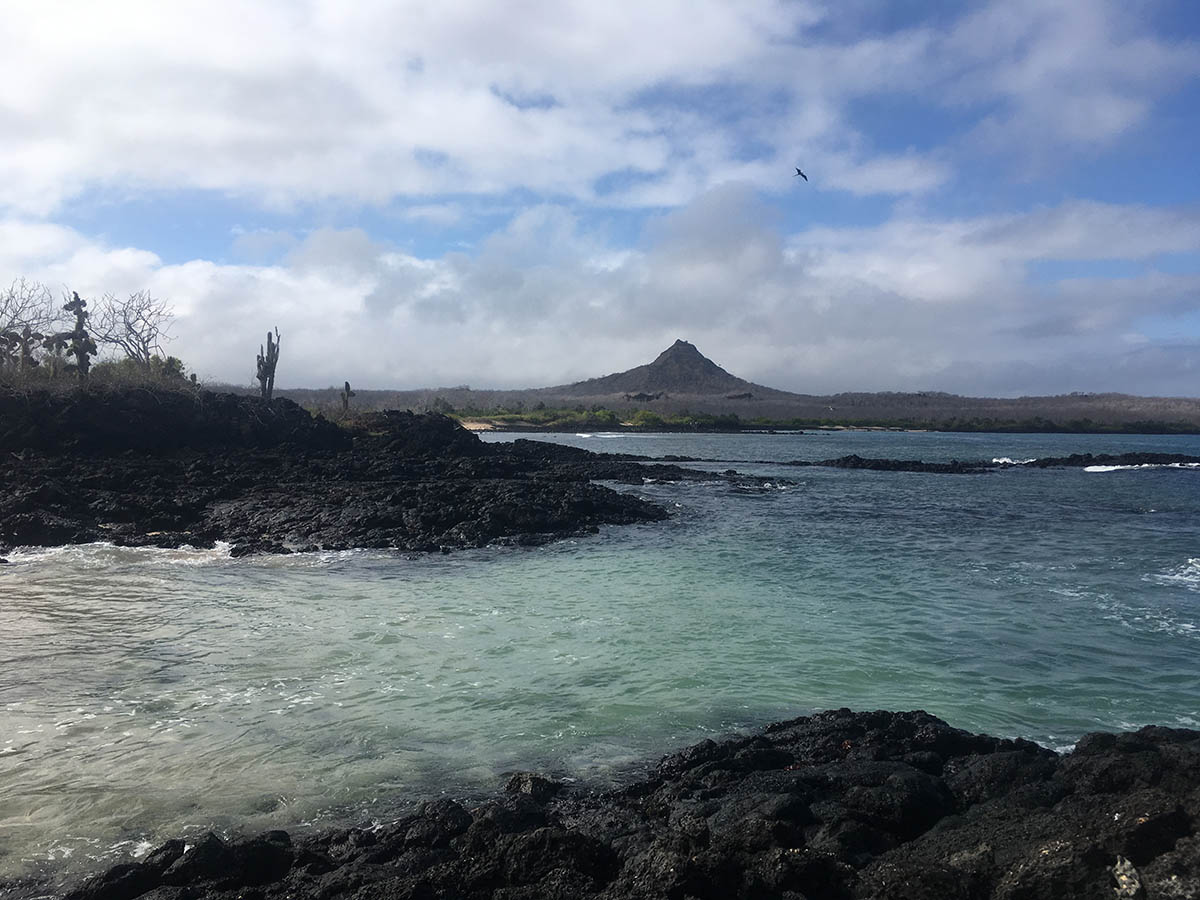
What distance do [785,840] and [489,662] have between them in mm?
6843

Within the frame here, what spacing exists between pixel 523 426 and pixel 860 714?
94.4m

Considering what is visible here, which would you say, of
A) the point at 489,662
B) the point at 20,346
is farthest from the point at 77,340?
the point at 489,662

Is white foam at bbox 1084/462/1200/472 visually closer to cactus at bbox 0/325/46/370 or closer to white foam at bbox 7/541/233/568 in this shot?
white foam at bbox 7/541/233/568

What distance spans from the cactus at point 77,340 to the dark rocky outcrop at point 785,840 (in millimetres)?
39107

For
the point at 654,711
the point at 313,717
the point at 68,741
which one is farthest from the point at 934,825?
the point at 68,741

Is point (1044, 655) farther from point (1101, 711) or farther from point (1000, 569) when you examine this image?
point (1000, 569)

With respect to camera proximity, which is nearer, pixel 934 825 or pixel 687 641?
pixel 934 825

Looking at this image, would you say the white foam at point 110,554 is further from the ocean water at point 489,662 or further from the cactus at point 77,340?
the cactus at point 77,340

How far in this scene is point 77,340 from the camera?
129ft

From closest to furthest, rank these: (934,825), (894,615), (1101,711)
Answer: (934,825) → (1101,711) → (894,615)

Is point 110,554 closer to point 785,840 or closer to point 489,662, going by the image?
point 489,662

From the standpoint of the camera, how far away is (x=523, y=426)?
102750mm

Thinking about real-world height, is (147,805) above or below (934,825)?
below

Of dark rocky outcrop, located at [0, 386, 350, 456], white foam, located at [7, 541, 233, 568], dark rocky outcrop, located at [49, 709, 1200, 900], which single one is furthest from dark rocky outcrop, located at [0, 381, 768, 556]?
dark rocky outcrop, located at [49, 709, 1200, 900]
